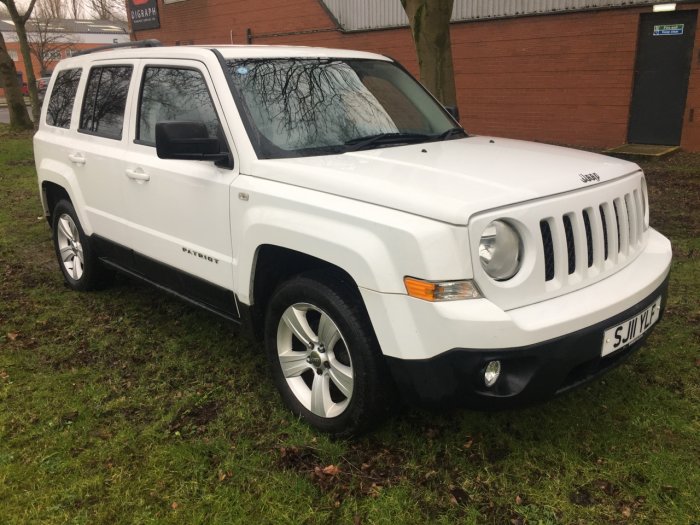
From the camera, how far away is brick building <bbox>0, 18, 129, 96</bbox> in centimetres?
4916

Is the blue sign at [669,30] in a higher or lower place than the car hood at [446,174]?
higher

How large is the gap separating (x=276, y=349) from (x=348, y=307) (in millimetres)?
674

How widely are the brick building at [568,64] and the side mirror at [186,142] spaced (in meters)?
10.5

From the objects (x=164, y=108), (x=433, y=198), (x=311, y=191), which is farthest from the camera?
(x=164, y=108)

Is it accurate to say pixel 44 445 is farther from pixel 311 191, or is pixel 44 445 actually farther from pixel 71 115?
pixel 71 115

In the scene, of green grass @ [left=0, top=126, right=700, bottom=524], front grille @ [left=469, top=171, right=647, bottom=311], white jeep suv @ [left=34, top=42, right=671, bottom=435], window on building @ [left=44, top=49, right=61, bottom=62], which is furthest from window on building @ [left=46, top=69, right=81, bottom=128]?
window on building @ [left=44, top=49, right=61, bottom=62]

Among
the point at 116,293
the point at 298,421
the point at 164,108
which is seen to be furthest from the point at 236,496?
the point at 116,293

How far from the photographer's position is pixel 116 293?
507 cm

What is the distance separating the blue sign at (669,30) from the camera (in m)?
10.8

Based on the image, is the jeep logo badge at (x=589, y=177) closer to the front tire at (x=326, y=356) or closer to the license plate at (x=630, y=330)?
the license plate at (x=630, y=330)

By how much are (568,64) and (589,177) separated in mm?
10583

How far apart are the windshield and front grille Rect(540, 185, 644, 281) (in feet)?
3.80

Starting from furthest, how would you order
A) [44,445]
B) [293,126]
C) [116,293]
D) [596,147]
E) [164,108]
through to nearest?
[596,147] < [116,293] < [164,108] < [293,126] < [44,445]

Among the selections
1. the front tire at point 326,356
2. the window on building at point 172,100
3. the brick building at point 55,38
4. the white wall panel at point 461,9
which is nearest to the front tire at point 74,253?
the window on building at point 172,100
